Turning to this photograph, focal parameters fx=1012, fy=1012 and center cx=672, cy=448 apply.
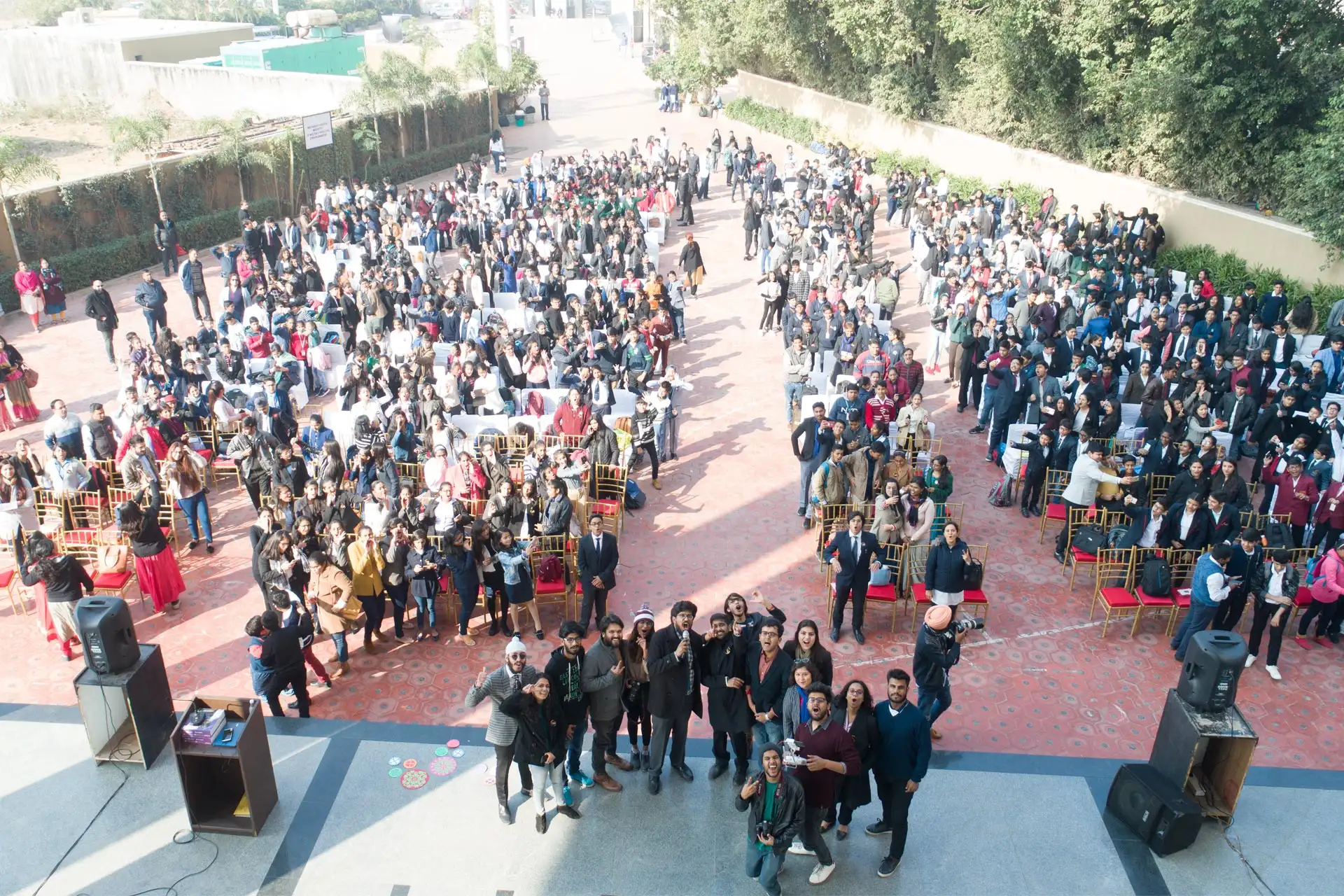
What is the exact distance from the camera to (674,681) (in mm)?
7246

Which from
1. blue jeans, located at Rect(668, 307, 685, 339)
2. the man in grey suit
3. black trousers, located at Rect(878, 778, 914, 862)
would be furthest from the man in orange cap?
blue jeans, located at Rect(668, 307, 685, 339)

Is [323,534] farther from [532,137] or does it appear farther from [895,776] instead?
[532,137]

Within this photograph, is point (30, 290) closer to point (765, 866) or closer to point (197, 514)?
point (197, 514)

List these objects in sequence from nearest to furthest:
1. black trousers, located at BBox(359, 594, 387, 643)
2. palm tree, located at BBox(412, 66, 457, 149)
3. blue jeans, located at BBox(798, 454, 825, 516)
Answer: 1. black trousers, located at BBox(359, 594, 387, 643)
2. blue jeans, located at BBox(798, 454, 825, 516)
3. palm tree, located at BBox(412, 66, 457, 149)

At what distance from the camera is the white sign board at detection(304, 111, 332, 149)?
27.8 meters

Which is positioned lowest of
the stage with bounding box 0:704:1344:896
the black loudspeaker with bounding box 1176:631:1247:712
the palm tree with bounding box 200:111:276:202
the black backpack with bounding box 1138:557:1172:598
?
the stage with bounding box 0:704:1344:896

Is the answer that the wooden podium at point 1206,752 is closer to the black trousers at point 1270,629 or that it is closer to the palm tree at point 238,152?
the black trousers at point 1270,629

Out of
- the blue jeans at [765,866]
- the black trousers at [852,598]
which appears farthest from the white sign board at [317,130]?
the blue jeans at [765,866]

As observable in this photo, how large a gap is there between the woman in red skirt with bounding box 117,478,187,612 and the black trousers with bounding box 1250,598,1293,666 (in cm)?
1038

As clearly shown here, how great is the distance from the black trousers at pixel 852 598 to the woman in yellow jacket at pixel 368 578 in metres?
4.28

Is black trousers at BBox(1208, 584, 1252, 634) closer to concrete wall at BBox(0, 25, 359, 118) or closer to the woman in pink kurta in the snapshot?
the woman in pink kurta

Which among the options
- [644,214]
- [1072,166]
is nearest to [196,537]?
[644,214]

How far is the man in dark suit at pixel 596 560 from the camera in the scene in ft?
30.6

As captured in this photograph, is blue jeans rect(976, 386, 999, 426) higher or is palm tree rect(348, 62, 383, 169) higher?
palm tree rect(348, 62, 383, 169)
